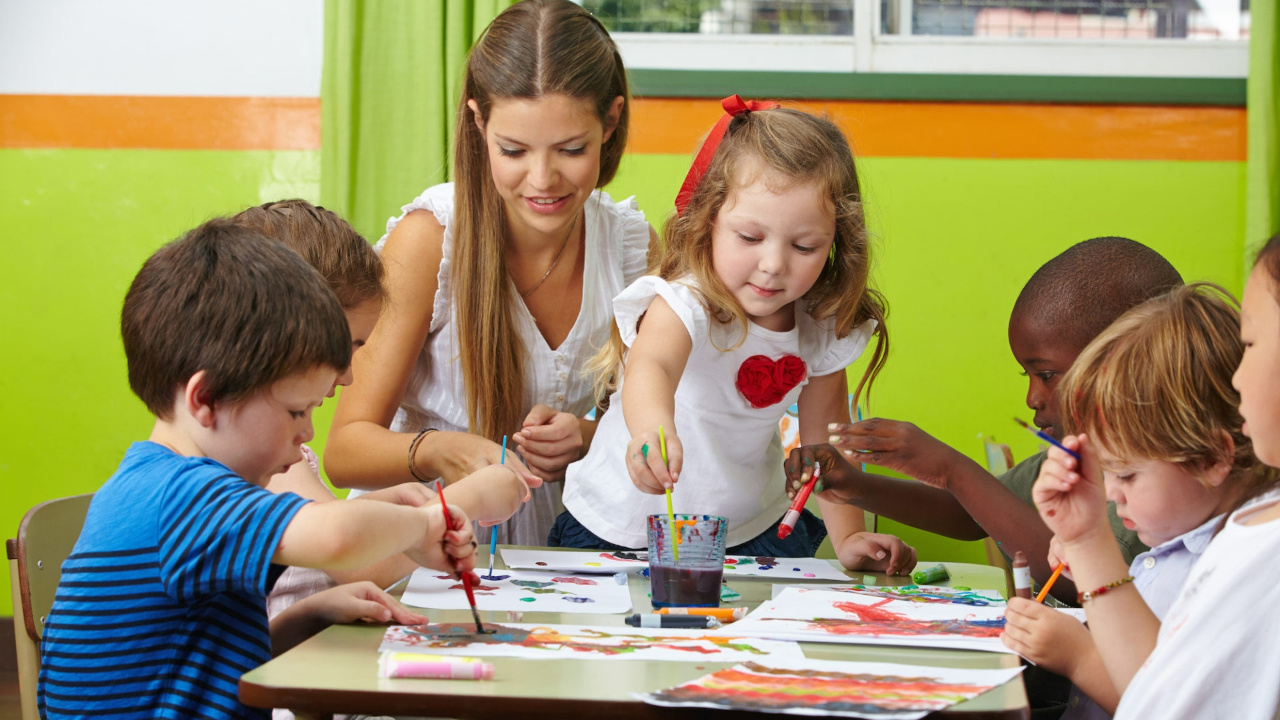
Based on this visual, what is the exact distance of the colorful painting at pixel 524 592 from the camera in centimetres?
113

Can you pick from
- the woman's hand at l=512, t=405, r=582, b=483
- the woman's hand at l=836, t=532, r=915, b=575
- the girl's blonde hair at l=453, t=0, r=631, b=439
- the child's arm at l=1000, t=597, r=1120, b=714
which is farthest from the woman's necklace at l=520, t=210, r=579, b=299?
the child's arm at l=1000, t=597, r=1120, b=714

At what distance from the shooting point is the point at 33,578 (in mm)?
1297

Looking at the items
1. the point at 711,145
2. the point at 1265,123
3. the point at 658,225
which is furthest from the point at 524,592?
the point at 1265,123

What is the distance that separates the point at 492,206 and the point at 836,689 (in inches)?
46.9

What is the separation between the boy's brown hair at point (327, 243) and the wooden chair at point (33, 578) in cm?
43

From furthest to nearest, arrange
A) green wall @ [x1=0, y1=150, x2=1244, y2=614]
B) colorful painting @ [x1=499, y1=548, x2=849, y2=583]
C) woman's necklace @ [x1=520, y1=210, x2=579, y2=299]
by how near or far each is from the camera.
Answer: green wall @ [x1=0, y1=150, x2=1244, y2=614]
woman's necklace @ [x1=520, y1=210, x2=579, y2=299]
colorful painting @ [x1=499, y1=548, x2=849, y2=583]

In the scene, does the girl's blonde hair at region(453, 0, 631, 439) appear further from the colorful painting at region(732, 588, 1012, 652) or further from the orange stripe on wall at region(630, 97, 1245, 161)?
the orange stripe on wall at region(630, 97, 1245, 161)

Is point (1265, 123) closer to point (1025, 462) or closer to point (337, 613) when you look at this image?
point (1025, 462)

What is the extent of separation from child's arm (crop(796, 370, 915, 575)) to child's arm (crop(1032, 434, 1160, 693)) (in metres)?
0.39

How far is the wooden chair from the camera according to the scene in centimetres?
128

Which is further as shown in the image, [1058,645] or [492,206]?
[492,206]

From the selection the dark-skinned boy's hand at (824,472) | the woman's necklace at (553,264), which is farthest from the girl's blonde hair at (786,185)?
the woman's necklace at (553,264)

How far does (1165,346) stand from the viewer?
1105 millimetres

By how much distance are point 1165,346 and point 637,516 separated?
76 cm
